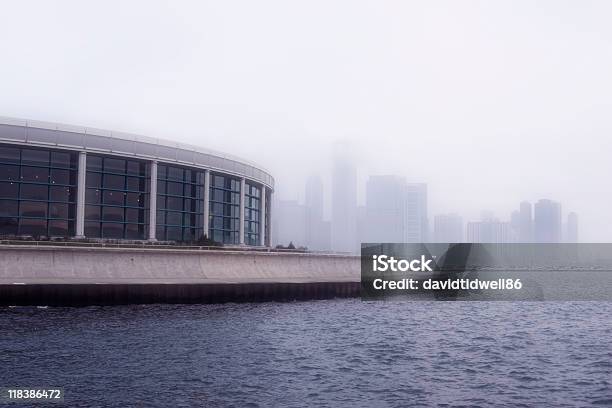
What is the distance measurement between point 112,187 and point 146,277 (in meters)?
27.7

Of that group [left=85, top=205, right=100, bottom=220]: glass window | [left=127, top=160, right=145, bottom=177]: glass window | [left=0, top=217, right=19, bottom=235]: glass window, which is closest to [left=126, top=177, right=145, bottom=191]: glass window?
[left=127, top=160, right=145, bottom=177]: glass window

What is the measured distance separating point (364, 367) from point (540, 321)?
108 feet

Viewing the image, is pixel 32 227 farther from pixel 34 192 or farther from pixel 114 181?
pixel 114 181

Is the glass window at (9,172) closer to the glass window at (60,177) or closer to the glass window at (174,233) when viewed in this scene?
the glass window at (60,177)

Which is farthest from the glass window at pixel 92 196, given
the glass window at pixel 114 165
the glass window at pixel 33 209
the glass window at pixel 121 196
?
the glass window at pixel 33 209

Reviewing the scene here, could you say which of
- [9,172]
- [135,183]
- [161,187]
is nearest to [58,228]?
[9,172]

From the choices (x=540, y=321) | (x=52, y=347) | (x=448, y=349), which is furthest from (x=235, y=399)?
(x=540, y=321)

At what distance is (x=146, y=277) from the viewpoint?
57.7 meters

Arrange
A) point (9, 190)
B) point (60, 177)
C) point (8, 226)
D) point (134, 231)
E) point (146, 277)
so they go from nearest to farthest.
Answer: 1. point (146, 277)
2. point (8, 226)
3. point (9, 190)
4. point (60, 177)
5. point (134, 231)

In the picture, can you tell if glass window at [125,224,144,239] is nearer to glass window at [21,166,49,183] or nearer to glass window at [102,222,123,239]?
glass window at [102,222,123,239]

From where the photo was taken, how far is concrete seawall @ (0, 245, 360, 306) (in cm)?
4866

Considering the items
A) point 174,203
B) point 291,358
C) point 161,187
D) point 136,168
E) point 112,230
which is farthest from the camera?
point 174,203

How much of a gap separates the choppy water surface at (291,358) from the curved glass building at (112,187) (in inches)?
1289

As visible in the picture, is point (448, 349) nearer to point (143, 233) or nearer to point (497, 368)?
point (497, 368)
